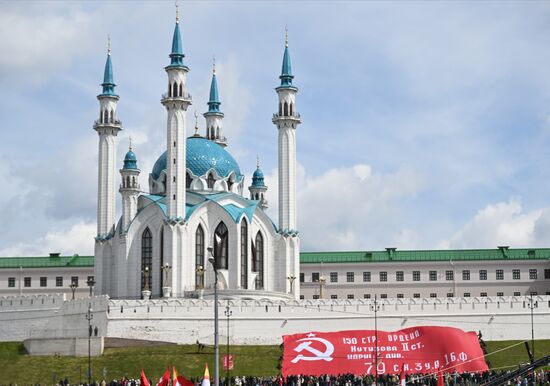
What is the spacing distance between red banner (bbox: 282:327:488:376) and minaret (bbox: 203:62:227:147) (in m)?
41.7

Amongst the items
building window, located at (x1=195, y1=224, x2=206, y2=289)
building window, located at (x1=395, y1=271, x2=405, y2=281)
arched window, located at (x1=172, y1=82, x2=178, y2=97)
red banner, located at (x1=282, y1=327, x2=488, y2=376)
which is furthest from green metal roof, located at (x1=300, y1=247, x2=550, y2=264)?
red banner, located at (x1=282, y1=327, x2=488, y2=376)

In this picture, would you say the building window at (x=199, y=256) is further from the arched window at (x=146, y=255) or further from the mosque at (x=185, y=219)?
the arched window at (x=146, y=255)

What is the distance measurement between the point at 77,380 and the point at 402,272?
165 ft

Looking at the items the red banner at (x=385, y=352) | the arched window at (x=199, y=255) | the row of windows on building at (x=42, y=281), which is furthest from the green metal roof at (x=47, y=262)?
the red banner at (x=385, y=352)

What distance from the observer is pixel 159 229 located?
101375mm

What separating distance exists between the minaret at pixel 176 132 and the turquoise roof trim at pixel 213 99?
20713mm

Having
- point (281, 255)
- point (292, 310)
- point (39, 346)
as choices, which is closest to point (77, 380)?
point (39, 346)

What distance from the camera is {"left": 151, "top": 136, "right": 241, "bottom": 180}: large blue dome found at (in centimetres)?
10812

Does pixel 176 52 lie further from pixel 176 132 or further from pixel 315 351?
pixel 315 351

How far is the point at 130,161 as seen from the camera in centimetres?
10856

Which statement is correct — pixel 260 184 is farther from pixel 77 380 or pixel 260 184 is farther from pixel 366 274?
pixel 77 380

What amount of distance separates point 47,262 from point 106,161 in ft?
79.7

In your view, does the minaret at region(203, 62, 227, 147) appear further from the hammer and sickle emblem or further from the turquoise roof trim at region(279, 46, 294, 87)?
the hammer and sickle emblem

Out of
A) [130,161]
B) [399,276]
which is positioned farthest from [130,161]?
[399,276]
